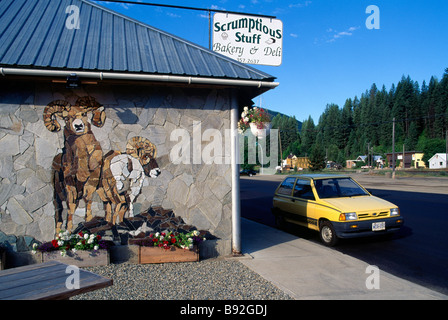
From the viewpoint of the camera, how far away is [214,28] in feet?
29.7

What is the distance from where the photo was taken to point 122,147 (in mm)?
6141

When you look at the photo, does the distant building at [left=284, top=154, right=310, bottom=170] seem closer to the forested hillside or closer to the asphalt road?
the forested hillside

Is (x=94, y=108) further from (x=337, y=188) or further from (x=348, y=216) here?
(x=337, y=188)

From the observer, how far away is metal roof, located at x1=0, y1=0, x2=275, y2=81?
575 centimetres

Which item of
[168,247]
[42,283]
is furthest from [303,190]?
[42,283]

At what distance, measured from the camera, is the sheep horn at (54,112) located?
5.85 metres

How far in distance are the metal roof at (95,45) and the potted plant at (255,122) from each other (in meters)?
0.66

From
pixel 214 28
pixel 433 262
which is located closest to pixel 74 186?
pixel 214 28

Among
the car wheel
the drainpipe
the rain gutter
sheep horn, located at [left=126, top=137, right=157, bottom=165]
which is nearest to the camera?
the rain gutter

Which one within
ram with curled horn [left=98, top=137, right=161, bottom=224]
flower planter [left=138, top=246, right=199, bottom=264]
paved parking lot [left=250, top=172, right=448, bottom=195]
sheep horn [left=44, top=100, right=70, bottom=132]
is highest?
sheep horn [left=44, top=100, right=70, bottom=132]

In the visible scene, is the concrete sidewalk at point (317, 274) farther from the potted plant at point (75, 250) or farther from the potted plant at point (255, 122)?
the potted plant at point (75, 250)

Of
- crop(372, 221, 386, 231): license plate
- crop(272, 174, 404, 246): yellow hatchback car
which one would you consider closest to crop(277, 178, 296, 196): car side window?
crop(272, 174, 404, 246): yellow hatchback car

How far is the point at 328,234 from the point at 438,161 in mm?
93477

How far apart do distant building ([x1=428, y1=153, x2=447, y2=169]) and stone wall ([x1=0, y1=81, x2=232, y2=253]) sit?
91793 millimetres
